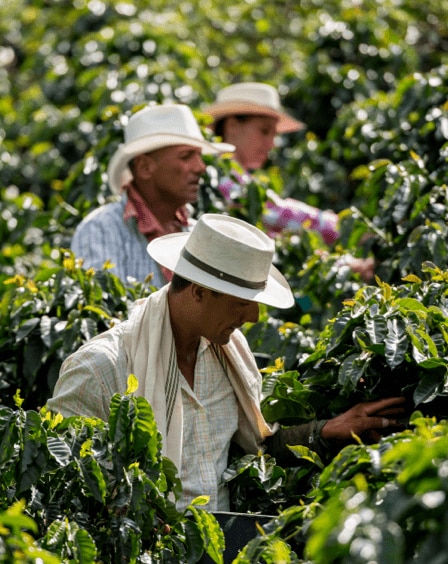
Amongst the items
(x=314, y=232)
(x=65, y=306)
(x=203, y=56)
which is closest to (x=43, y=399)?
(x=65, y=306)

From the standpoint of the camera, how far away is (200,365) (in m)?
4.80

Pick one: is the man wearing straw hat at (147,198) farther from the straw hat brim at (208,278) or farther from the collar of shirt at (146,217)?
the straw hat brim at (208,278)

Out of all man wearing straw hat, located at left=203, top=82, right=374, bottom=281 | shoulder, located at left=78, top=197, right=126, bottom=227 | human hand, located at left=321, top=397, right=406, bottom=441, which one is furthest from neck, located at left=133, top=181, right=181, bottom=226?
human hand, located at left=321, top=397, right=406, bottom=441

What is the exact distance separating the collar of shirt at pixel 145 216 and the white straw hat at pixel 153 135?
0.55 feet

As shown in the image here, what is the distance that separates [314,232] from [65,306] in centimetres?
194

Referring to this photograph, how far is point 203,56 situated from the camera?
12.2m

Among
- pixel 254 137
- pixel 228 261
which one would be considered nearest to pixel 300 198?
pixel 254 137

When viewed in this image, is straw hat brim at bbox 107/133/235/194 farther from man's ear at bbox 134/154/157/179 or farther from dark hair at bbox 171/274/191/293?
dark hair at bbox 171/274/191/293

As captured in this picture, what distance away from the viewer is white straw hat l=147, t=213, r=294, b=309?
457 centimetres

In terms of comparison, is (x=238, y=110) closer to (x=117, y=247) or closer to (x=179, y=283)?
(x=117, y=247)

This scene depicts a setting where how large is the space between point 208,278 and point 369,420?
2.34 feet

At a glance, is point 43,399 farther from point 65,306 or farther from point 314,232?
point 314,232

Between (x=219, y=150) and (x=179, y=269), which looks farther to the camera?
(x=219, y=150)

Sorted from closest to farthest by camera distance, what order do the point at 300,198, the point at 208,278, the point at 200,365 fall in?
1. the point at 208,278
2. the point at 200,365
3. the point at 300,198
